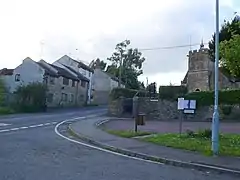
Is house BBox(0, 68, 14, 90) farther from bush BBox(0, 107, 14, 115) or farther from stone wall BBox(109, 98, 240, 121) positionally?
stone wall BBox(109, 98, 240, 121)

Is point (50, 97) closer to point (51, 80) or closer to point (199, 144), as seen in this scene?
point (51, 80)

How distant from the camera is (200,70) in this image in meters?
67.7

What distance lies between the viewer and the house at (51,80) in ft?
223

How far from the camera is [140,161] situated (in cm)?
1325

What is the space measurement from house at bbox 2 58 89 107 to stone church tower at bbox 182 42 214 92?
70.0 ft

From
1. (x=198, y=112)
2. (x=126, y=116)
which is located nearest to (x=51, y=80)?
(x=126, y=116)

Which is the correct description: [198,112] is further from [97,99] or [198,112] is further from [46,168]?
[97,99]

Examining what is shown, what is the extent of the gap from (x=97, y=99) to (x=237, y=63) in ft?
262

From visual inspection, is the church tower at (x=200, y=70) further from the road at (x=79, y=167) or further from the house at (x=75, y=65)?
the road at (x=79, y=167)

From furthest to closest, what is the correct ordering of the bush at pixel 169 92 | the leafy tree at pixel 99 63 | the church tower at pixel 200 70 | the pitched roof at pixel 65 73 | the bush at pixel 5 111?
1. the leafy tree at pixel 99 63
2. the pitched roof at pixel 65 73
3. the church tower at pixel 200 70
4. the bush at pixel 169 92
5. the bush at pixel 5 111

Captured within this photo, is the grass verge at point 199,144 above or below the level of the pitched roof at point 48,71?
below

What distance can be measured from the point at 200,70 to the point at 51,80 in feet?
78.2

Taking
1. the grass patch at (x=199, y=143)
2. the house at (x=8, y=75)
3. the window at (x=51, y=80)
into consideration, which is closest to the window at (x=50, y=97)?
the window at (x=51, y=80)

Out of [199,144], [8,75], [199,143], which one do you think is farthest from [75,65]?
[199,144]
